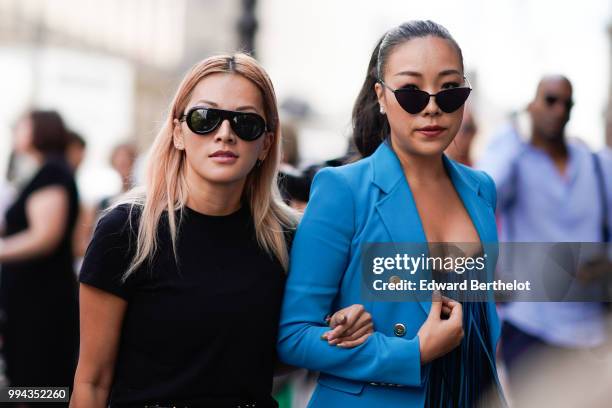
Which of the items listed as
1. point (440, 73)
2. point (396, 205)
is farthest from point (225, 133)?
point (440, 73)

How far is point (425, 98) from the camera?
2.85 metres

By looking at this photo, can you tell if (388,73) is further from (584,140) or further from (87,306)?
(584,140)

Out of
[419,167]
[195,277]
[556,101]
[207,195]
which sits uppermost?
[556,101]

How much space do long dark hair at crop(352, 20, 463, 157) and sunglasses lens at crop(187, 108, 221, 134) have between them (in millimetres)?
525

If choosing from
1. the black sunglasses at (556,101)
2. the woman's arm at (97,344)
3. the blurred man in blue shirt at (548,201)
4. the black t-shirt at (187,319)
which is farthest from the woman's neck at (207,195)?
the black sunglasses at (556,101)

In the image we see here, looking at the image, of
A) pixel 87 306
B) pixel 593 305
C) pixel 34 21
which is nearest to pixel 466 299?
pixel 87 306

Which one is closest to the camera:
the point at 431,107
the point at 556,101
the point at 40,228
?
the point at 431,107

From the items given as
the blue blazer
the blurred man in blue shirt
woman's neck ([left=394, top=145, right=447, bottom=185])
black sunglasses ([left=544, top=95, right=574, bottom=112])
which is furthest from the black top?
woman's neck ([left=394, top=145, right=447, bottom=185])

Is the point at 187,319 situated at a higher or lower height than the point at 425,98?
lower

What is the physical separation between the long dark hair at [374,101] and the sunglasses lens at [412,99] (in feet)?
0.48

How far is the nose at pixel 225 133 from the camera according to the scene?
2953 mm

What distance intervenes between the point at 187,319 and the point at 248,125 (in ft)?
2.05

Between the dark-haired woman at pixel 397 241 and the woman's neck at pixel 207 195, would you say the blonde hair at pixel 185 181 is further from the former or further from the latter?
the dark-haired woman at pixel 397 241

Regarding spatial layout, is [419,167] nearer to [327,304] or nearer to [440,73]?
[440,73]
